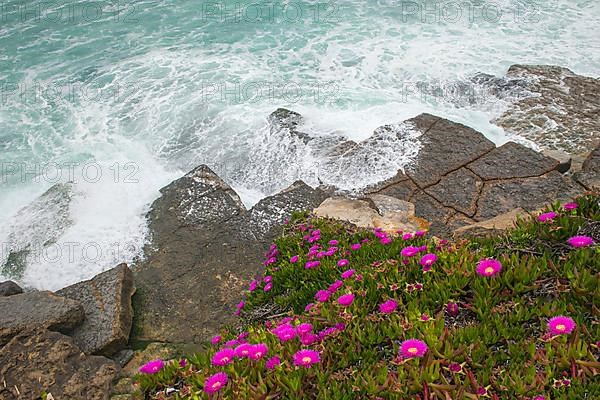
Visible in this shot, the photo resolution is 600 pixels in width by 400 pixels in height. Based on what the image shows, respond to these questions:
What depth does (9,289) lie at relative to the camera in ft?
19.8

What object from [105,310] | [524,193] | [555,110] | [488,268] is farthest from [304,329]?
[555,110]

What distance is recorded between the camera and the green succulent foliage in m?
1.86

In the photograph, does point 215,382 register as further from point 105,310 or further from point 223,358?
point 105,310

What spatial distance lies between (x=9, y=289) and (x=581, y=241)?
5732 mm

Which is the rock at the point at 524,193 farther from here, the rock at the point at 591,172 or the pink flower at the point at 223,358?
the pink flower at the point at 223,358

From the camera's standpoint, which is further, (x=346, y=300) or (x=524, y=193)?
(x=524, y=193)

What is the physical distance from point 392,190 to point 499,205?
1264mm

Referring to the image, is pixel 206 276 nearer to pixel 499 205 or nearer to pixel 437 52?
pixel 499 205

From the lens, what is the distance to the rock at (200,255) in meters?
5.38

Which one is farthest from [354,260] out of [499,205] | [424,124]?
[424,124]

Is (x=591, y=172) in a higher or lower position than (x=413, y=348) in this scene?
lower

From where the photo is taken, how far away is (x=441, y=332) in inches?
83.4

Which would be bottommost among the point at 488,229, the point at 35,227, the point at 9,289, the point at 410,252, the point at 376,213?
the point at 35,227

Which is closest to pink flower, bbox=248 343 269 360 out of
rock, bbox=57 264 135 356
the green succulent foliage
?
the green succulent foliage
